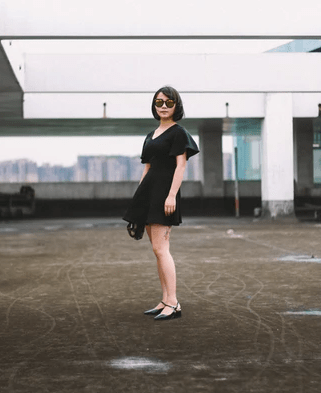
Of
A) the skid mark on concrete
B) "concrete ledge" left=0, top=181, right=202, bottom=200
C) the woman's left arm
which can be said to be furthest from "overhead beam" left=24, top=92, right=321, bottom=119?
the skid mark on concrete

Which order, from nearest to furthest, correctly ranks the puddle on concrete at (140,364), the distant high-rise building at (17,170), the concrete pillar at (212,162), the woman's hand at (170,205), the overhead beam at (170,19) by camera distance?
the puddle on concrete at (140,364) → the woman's hand at (170,205) → the overhead beam at (170,19) → the concrete pillar at (212,162) → the distant high-rise building at (17,170)

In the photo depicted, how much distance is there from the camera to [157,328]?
3.72 m

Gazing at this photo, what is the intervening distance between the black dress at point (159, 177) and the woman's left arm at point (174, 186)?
0.05 meters

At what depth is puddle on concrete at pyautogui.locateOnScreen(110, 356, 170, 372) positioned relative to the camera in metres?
2.81

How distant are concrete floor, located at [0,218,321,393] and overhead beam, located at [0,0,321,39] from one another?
5.69 m

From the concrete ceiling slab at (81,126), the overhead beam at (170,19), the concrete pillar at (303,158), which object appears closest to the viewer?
the overhead beam at (170,19)

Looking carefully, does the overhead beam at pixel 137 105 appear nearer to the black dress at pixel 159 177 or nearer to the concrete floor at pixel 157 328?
the concrete floor at pixel 157 328

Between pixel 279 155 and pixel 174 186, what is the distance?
15997mm

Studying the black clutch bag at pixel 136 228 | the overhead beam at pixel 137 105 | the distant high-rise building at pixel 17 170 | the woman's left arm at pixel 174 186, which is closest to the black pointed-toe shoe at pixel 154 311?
the black clutch bag at pixel 136 228

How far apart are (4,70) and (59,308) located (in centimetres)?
1099

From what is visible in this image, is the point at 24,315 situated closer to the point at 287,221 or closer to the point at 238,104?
the point at 287,221

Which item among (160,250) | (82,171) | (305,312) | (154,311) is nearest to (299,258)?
(305,312)

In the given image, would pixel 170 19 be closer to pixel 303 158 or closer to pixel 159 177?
pixel 159 177

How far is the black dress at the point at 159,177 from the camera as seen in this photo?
396 centimetres
